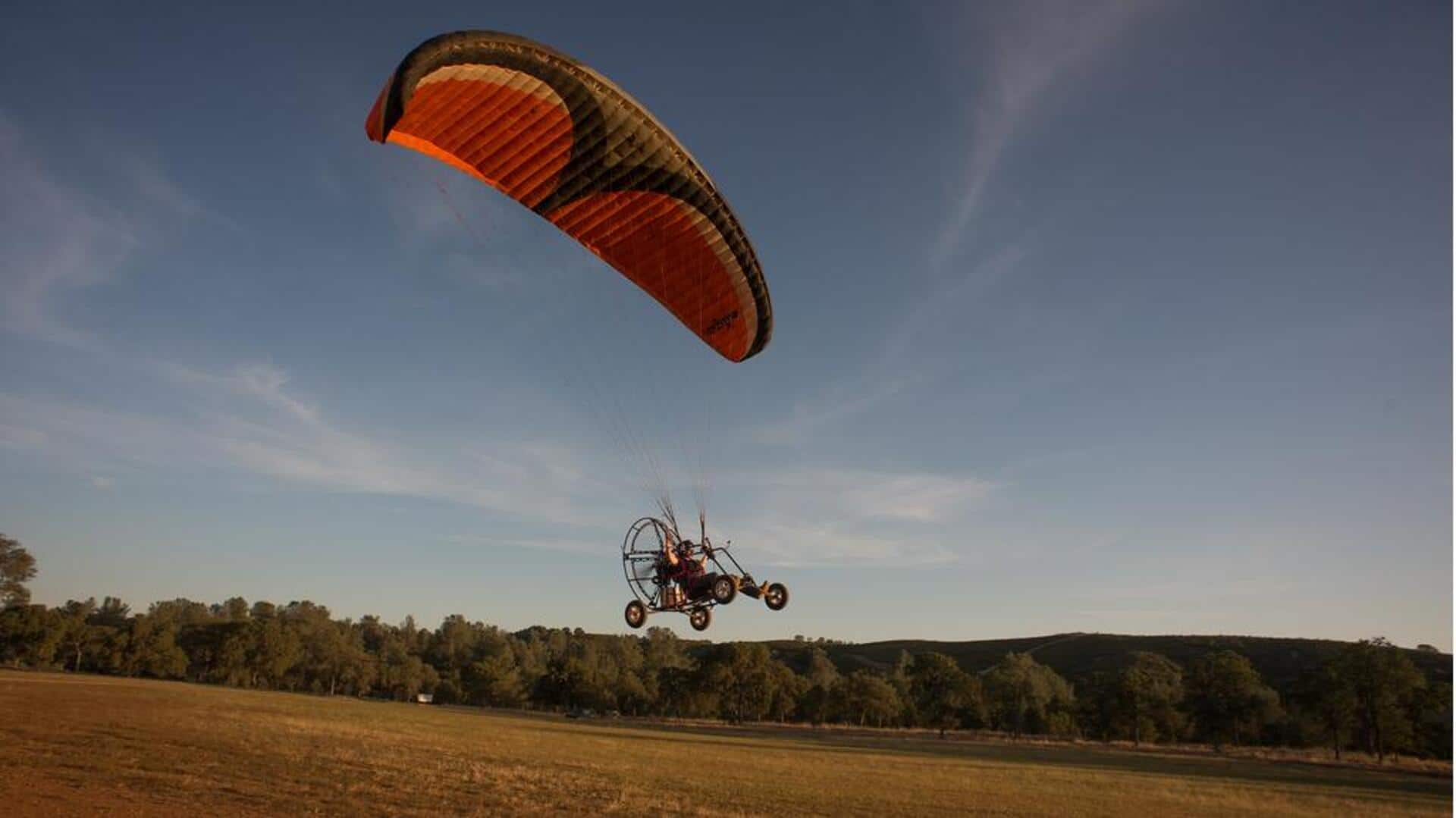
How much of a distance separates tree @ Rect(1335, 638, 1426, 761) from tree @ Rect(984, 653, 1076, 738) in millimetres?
22324

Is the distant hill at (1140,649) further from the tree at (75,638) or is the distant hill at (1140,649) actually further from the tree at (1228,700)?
the tree at (75,638)

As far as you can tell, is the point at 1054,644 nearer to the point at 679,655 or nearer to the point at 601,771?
the point at 679,655

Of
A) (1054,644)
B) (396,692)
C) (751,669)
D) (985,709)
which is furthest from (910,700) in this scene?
(1054,644)

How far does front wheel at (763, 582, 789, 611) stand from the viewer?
18109mm

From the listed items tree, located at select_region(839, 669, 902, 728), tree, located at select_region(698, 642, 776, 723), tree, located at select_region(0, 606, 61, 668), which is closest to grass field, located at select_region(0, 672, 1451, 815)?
tree, located at select_region(839, 669, 902, 728)

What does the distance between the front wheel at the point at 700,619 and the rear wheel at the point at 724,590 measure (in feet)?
1.89

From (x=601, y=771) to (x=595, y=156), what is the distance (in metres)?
21.6

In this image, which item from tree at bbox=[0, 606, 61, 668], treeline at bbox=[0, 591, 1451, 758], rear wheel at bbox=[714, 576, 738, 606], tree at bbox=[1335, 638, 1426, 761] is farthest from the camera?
tree at bbox=[0, 606, 61, 668]

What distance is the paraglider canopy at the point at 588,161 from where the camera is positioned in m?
13.1

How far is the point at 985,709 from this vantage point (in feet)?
257

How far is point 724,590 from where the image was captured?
16.8 meters

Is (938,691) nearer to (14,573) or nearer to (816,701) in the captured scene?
(816,701)

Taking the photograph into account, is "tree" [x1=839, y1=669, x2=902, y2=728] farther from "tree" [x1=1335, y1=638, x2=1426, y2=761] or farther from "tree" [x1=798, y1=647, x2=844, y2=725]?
"tree" [x1=1335, y1=638, x2=1426, y2=761]

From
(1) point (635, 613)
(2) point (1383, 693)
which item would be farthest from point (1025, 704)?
(1) point (635, 613)
